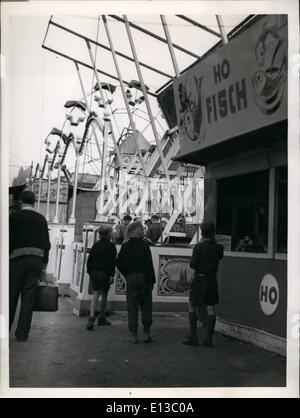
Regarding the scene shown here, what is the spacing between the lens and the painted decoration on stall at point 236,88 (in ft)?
13.9

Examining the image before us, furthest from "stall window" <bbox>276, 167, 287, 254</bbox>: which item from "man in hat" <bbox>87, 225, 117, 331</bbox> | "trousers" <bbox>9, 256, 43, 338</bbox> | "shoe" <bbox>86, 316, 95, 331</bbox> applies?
"trousers" <bbox>9, 256, 43, 338</bbox>

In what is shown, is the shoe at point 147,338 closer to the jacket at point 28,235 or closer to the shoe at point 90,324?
the shoe at point 90,324

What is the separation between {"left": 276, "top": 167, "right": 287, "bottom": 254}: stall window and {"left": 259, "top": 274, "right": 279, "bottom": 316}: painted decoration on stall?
0.28m

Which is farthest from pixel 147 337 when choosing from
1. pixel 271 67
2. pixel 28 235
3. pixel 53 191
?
pixel 271 67

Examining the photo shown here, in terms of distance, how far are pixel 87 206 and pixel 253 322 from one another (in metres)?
2.10

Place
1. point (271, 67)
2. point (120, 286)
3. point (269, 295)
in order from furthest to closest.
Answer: point (120, 286)
point (269, 295)
point (271, 67)

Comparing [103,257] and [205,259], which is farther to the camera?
[103,257]

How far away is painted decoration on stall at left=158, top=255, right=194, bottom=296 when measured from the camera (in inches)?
245

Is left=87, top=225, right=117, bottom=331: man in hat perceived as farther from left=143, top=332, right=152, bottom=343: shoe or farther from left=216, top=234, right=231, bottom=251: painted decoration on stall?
left=216, top=234, right=231, bottom=251: painted decoration on stall

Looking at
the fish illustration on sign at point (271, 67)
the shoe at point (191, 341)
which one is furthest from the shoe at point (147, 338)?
the fish illustration on sign at point (271, 67)

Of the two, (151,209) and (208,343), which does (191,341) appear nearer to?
(208,343)

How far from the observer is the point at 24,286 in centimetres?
465

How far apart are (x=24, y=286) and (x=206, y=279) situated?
5.43 ft
